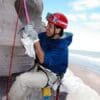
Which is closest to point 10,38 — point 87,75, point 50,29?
point 50,29

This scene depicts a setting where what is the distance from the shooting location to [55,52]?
3217mm

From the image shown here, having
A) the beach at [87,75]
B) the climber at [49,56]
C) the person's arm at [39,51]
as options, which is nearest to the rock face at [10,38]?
the climber at [49,56]

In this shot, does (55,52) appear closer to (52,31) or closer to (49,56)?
(49,56)

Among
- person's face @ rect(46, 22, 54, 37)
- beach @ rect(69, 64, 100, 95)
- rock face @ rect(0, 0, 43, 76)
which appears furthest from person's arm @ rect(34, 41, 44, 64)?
beach @ rect(69, 64, 100, 95)

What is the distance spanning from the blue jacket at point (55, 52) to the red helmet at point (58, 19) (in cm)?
12

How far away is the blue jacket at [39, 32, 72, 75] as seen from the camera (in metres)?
3.21

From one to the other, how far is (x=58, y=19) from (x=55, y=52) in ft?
0.99

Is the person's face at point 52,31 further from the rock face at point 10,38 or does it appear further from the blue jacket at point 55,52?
the rock face at point 10,38

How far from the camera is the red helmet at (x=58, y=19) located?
3233 mm

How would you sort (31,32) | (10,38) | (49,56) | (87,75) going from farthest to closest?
1. (87,75)
2. (10,38)
3. (49,56)
4. (31,32)

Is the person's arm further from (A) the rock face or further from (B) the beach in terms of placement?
(B) the beach

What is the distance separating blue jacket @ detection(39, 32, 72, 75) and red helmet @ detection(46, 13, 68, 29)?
0.12m

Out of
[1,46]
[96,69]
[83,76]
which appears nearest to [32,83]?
[1,46]

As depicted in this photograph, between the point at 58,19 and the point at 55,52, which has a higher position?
the point at 58,19
